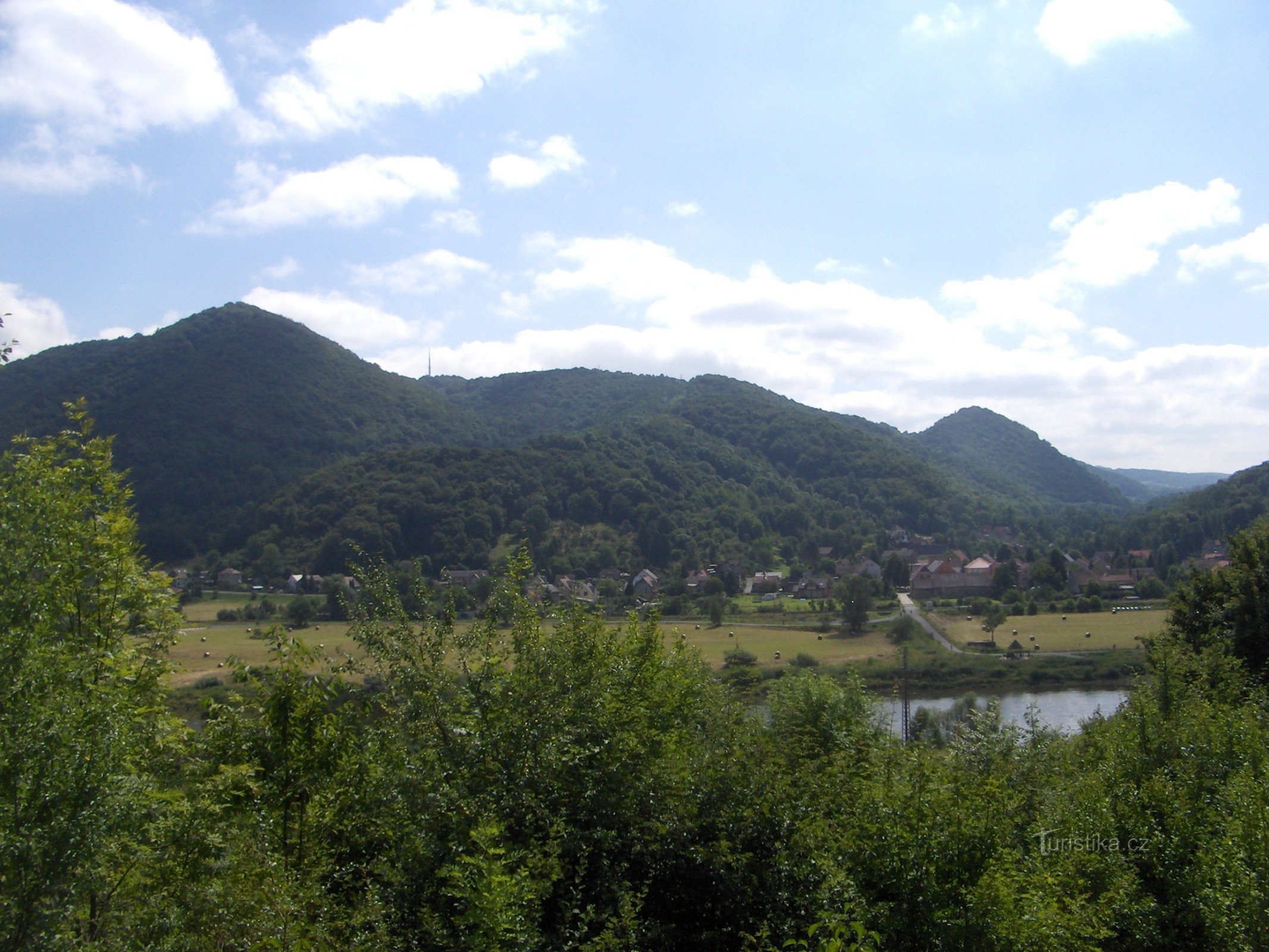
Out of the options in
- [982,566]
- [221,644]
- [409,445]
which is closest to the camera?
[221,644]

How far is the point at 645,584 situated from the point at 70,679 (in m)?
71.1

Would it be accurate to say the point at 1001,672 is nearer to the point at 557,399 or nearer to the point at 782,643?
the point at 782,643

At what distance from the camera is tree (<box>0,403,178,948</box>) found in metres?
4.95

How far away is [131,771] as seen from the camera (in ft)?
19.7

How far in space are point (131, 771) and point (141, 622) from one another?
4.22m

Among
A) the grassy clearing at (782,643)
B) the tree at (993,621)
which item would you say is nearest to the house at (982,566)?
the tree at (993,621)

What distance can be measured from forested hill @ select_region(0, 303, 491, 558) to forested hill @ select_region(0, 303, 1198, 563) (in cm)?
24

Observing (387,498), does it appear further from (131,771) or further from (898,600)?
(131,771)

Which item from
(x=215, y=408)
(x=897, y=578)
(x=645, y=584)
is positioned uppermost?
(x=215, y=408)

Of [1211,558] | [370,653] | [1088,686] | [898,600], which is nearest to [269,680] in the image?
[370,653]

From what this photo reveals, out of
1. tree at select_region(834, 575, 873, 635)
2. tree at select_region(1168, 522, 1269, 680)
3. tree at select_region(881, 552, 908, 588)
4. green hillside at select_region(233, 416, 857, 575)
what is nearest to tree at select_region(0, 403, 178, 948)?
tree at select_region(1168, 522, 1269, 680)

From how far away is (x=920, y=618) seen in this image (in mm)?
65688

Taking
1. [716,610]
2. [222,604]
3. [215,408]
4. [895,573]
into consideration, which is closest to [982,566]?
[895,573]

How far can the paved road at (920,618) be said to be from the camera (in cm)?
5425
